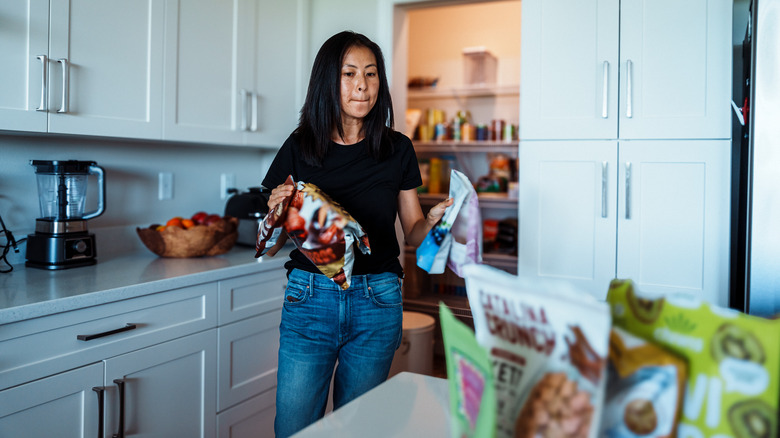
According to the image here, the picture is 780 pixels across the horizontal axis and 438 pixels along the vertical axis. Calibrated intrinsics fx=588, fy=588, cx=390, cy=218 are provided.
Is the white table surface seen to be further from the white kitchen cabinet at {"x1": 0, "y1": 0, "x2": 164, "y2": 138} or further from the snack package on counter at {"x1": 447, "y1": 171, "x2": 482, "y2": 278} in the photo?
the white kitchen cabinet at {"x1": 0, "y1": 0, "x2": 164, "y2": 138}

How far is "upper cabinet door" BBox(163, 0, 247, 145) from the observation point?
2.29m

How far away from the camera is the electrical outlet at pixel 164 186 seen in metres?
2.61

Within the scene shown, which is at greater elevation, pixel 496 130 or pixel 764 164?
pixel 496 130

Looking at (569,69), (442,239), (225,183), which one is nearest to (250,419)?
(225,183)

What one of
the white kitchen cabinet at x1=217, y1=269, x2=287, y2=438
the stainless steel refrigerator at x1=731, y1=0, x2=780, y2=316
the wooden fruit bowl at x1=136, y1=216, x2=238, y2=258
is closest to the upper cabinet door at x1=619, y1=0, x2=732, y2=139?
the stainless steel refrigerator at x1=731, y1=0, x2=780, y2=316

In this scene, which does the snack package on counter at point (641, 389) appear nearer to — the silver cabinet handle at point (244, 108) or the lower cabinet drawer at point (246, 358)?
the lower cabinet drawer at point (246, 358)

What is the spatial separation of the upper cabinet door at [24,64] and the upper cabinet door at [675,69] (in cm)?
197

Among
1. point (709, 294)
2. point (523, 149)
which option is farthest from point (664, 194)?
point (523, 149)

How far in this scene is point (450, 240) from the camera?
128 centimetres

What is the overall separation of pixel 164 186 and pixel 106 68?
27.7 inches

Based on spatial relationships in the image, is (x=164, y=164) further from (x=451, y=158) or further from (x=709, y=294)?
(x=709, y=294)

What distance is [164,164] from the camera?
8.62 ft

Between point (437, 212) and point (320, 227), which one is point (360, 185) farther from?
point (320, 227)

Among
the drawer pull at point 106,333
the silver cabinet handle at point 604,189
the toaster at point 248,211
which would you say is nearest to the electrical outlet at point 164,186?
the toaster at point 248,211
